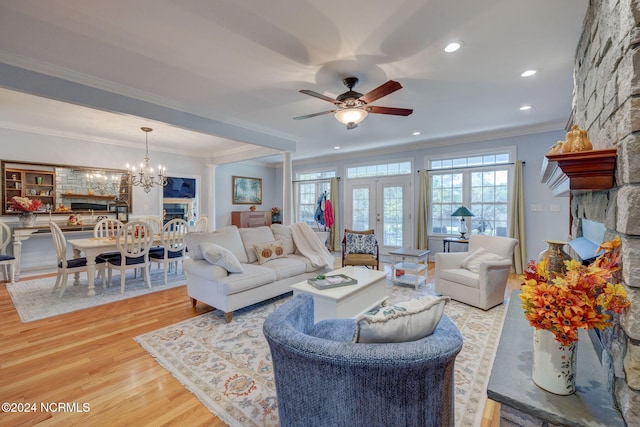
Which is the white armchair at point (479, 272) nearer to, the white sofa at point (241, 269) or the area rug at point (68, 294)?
the white sofa at point (241, 269)

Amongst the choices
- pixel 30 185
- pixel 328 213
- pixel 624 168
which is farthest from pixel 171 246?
pixel 624 168

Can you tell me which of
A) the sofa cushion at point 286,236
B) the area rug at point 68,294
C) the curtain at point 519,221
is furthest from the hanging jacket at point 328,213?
the curtain at point 519,221

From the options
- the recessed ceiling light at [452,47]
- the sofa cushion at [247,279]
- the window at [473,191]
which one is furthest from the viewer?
the window at [473,191]

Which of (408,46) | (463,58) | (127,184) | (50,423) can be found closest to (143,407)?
(50,423)

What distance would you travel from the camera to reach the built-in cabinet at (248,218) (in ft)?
25.0

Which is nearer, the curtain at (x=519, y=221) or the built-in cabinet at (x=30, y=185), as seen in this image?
the built-in cabinet at (x=30, y=185)

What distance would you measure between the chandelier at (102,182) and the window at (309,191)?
429 centimetres

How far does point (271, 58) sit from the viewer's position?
2539 mm

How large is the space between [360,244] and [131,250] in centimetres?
331

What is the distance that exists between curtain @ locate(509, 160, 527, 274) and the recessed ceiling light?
134 inches

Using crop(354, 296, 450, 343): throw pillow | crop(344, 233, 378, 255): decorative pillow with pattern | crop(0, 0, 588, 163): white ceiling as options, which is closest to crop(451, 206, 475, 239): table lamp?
crop(0, 0, 588, 163): white ceiling

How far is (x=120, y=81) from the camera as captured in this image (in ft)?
9.87

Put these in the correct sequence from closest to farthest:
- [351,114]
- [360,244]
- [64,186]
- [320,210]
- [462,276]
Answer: [351,114] → [462,276] → [360,244] → [64,186] → [320,210]

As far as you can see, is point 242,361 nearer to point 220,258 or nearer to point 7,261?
point 220,258
